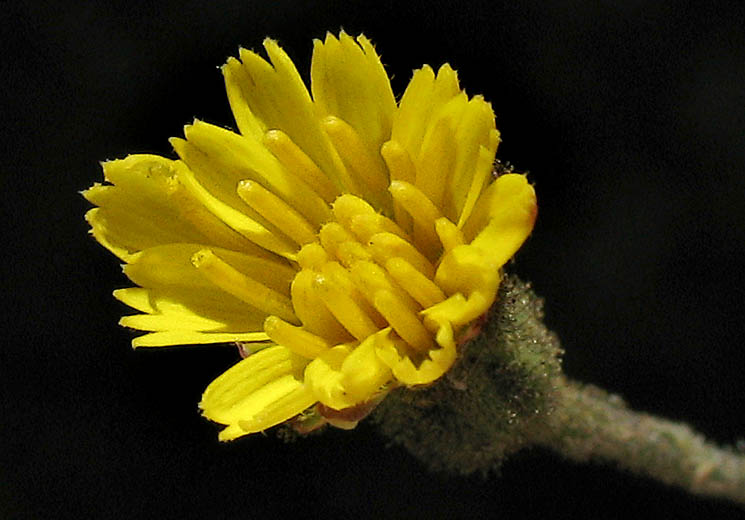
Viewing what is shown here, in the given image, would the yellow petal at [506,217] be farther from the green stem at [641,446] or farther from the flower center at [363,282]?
the green stem at [641,446]

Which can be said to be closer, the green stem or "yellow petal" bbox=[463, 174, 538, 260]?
"yellow petal" bbox=[463, 174, 538, 260]

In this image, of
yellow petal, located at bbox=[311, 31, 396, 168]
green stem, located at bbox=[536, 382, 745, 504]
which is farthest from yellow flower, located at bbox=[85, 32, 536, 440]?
green stem, located at bbox=[536, 382, 745, 504]

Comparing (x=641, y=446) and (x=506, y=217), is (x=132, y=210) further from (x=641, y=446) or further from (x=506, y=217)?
(x=641, y=446)

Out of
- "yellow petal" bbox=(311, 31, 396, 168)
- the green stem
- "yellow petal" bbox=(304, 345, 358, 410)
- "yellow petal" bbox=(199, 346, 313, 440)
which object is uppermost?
"yellow petal" bbox=(311, 31, 396, 168)

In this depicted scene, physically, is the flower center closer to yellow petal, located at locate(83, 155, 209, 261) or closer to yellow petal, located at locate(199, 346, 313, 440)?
yellow petal, located at locate(199, 346, 313, 440)

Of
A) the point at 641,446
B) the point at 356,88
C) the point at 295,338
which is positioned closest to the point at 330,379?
the point at 295,338

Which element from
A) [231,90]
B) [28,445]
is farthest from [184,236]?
A: [28,445]

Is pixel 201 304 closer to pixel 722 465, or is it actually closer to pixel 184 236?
pixel 184 236
